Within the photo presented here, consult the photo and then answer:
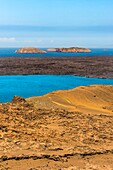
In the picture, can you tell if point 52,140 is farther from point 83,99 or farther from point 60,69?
point 60,69

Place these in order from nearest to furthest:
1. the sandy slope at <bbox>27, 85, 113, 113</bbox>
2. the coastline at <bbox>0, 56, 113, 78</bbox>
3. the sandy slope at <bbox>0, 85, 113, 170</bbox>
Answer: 1. the sandy slope at <bbox>0, 85, 113, 170</bbox>
2. the sandy slope at <bbox>27, 85, 113, 113</bbox>
3. the coastline at <bbox>0, 56, 113, 78</bbox>

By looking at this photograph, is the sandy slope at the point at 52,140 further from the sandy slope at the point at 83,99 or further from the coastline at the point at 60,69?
the coastline at the point at 60,69

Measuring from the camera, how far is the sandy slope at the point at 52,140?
10.1 meters

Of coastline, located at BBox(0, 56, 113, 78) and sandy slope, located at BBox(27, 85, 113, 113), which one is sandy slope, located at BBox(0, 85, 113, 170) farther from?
coastline, located at BBox(0, 56, 113, 78)

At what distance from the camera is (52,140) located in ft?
39.7

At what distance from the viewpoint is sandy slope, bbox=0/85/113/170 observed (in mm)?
10055

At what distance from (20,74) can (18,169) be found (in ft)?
165

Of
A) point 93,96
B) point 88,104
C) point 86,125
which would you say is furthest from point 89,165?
point 93,96

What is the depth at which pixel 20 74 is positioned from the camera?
59.4 m

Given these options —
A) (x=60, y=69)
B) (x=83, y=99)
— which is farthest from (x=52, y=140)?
(x=60, y=69)

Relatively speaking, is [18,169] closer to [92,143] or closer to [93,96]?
[92,143]

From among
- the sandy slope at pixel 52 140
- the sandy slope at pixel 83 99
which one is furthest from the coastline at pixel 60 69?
the sandy slope at pixel 52 140

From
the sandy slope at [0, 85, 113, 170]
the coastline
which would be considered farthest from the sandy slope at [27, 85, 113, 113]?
the coastline

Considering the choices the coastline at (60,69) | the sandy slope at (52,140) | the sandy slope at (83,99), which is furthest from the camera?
the coastline at (60,69)
